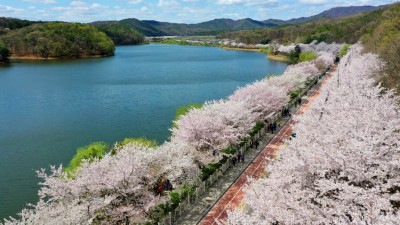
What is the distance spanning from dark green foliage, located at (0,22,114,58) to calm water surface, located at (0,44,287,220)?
76.9ft

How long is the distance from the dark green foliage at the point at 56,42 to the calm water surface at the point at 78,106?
923 inches

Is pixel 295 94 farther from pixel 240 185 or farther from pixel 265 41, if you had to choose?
pixel 265 41

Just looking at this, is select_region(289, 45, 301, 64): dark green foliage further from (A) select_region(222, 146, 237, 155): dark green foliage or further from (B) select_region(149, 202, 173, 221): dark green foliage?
(B) select_region(149, 202, 173, 221): dark green foliage

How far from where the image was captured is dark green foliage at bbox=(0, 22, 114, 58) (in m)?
121

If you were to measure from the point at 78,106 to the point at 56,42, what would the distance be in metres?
78.3


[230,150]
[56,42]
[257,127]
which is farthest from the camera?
[56,42]

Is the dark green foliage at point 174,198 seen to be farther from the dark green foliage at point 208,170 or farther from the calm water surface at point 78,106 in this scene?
the calm water surface at point 78,106

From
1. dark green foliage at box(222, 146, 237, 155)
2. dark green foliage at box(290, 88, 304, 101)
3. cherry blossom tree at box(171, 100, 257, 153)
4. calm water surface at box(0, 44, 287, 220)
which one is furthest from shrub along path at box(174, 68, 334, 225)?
dark green foliage at box(290, 88, 304, 101)

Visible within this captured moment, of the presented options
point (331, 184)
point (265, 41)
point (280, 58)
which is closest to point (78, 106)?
point (331, 184)

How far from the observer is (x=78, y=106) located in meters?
54.3

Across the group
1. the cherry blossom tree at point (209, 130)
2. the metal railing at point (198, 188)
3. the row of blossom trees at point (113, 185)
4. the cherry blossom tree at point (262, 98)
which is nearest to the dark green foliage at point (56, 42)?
the cherry blossom tree at point (262, 98)

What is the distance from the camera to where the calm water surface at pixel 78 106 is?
32.6 metres

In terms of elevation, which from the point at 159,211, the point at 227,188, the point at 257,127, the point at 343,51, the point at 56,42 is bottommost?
the point at 227,188

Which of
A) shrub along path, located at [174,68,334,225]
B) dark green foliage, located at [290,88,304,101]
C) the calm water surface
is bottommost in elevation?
the calm water surface
